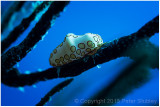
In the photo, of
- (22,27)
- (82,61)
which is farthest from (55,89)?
(22,27)

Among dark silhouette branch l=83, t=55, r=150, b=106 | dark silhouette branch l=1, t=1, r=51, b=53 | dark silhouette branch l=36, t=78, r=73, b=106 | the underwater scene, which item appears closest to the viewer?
dark silhouette branch l=83, t=55, r=150, b=106

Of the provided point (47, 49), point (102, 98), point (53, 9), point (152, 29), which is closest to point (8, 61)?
point (47, 49)

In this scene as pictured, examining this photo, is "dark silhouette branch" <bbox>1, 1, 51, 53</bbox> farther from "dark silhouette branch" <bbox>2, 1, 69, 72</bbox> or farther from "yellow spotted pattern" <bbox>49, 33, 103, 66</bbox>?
"yellow spotted pattern" <bbox>49, 33, 103, 66</bbox>

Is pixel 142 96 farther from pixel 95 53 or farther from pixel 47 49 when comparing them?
pixel 47 49

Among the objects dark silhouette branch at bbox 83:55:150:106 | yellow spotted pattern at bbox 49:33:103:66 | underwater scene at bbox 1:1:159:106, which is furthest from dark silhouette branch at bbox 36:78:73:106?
dark silhouette branch at bbox 83:55:150:106

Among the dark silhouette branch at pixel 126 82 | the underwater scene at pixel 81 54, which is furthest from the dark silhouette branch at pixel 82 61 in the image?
the dark silhouette branch at pixel 126 82

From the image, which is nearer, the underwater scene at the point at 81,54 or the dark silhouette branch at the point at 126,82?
the dark silhouette branch at the point at 126,82

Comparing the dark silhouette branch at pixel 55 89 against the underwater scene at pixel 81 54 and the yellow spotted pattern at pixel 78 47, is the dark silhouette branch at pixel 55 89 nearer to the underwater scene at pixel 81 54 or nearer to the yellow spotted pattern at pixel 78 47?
the underwater scene at pixel 81 54

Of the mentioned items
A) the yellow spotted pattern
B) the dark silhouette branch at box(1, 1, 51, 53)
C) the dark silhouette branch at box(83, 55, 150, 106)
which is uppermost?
the dark silhouette branch at box(1, 1, 51, 53)
